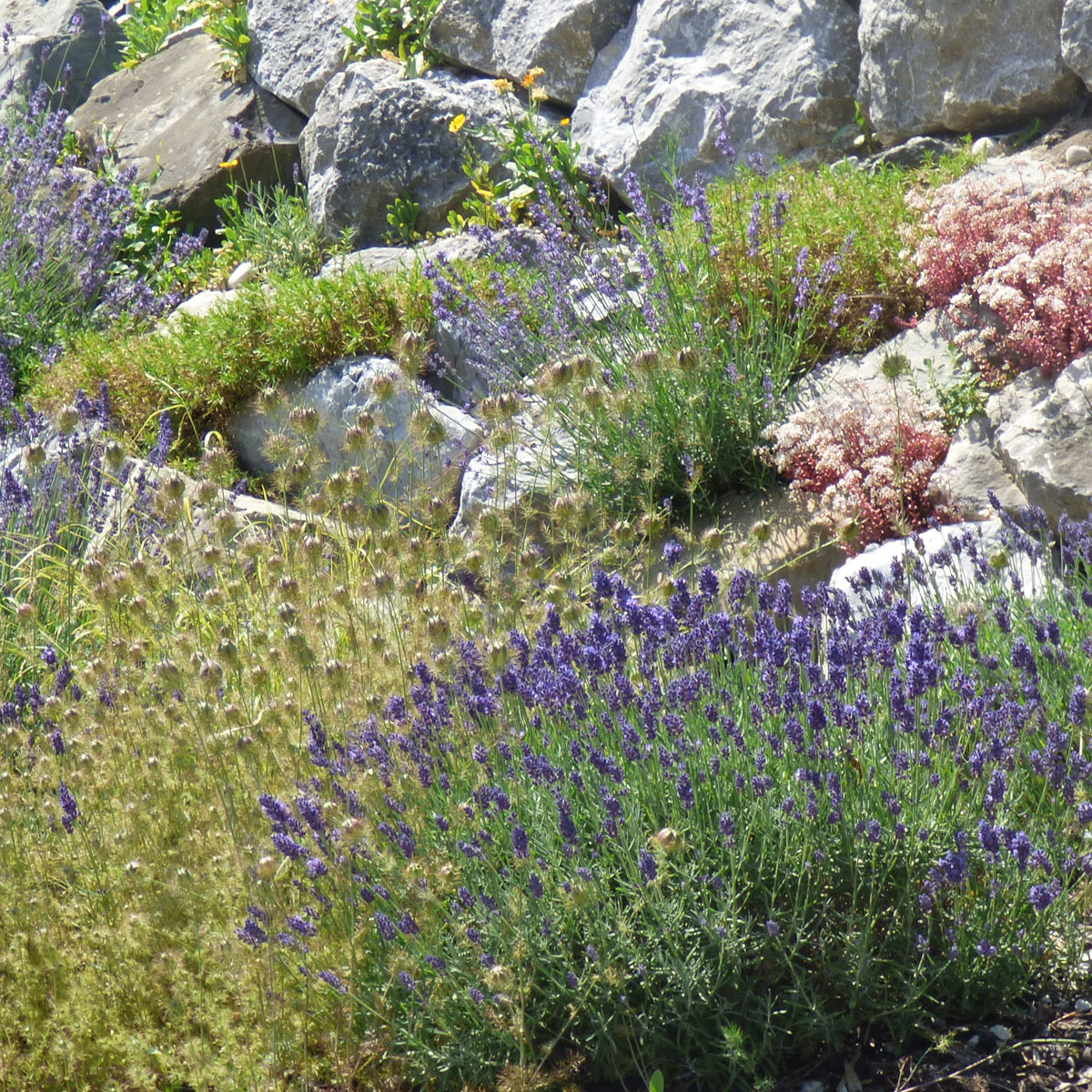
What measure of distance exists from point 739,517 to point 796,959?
2.85 m

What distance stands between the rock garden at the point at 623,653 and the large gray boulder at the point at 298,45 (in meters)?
3.50

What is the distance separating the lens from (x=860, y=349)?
548 centimetres

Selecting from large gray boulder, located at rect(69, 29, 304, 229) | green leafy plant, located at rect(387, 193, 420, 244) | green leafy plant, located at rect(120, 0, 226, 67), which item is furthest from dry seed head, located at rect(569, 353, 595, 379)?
green leafy plant, located at rect(120, 0, 226, 67)

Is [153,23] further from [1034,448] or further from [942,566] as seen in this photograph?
[942,566]

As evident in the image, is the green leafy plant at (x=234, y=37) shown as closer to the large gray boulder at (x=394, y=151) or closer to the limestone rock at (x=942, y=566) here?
the large gray boulder at (x=394, y=151)

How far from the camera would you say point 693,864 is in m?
2.27

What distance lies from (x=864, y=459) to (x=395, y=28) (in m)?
6.19

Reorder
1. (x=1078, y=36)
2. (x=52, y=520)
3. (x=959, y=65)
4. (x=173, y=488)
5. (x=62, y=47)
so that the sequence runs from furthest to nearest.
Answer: (x=62, y=47)
(x=959, y=65)
(x=1078, y=36)
(x=52, y=520)
(x=173, y=488)

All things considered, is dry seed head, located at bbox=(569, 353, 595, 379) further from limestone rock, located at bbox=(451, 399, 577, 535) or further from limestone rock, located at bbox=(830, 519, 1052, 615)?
limestone rock, located at bbox=(451, 399, 577, 535)

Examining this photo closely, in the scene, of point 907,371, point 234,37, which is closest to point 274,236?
point 234,37

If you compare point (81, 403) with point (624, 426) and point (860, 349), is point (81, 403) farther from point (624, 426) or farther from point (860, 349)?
point (860, 349)

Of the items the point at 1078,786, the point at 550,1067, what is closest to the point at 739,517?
the point at 1078,786

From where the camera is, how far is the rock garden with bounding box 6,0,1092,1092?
2.34m

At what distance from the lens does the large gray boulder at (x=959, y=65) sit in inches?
237
